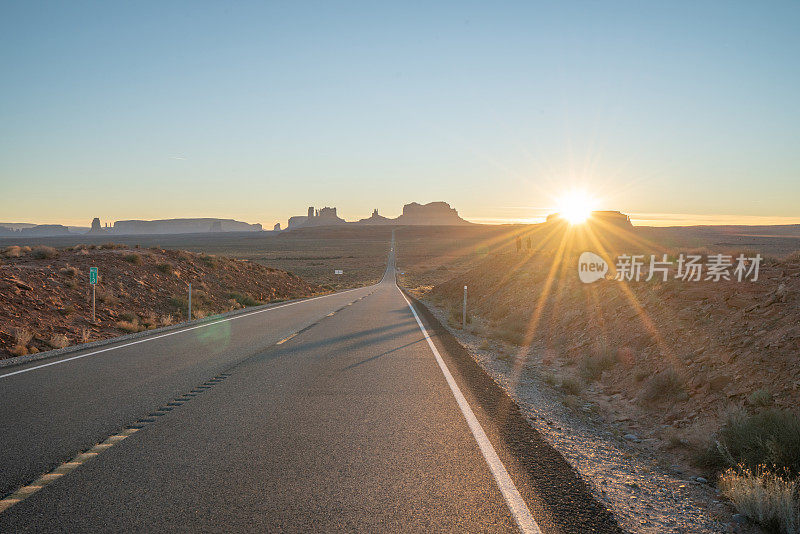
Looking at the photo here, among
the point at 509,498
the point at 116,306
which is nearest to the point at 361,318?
the point at 116,306

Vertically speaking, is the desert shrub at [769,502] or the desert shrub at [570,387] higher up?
the desert shrub at [769,502]

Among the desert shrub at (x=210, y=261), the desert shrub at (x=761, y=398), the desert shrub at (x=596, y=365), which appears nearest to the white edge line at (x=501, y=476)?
the desert shrub at (x=761, y=398)

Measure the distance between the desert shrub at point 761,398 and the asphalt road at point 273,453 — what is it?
9.55 feet

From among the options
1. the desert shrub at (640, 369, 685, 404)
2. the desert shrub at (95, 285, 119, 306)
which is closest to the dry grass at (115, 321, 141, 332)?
the desert shrub at (95, 285, 119, 306)

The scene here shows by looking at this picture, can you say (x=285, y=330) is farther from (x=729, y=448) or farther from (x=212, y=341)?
(x=729, y=448)

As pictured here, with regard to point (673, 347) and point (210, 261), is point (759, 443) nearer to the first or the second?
point (673, 347)

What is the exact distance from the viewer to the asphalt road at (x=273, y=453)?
3.57 metres

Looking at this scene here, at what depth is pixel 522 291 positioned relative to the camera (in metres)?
20.3

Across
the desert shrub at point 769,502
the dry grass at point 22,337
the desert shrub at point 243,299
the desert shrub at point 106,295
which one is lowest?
the desert shrub at point 243,299

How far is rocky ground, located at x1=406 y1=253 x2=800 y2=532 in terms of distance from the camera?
4.61 metres

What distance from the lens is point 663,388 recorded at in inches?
311

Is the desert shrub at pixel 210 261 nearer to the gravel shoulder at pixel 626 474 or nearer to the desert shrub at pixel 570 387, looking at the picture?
the gravel shoulder at pixel 626 474

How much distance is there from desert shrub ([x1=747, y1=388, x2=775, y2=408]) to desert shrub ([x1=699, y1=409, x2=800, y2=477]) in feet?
1.82

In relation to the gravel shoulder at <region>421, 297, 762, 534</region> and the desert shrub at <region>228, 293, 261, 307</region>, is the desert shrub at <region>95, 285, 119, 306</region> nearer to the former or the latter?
the desert shrub at <region>228, 293, 261, 307</region>
